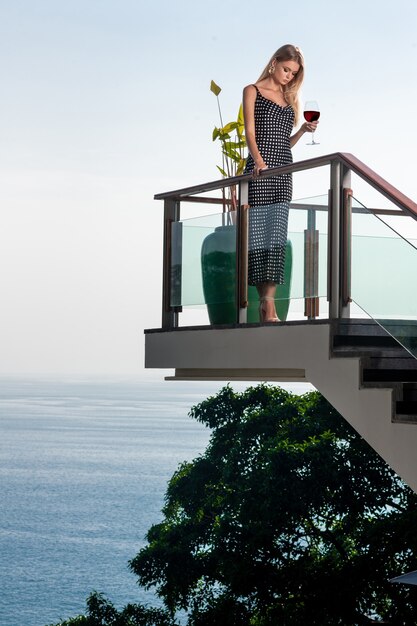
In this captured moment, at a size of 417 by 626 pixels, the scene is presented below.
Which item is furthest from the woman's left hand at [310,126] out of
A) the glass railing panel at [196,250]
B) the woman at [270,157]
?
the glass railing panel at [196,250]

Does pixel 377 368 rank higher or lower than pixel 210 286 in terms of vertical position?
lower

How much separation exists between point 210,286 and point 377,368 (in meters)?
1.64

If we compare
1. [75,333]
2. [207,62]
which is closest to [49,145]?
[207,62]

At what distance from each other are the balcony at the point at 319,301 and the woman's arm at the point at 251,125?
5.7 inches

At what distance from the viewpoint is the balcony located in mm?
5453

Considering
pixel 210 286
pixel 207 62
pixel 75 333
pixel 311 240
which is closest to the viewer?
pixel 311 240

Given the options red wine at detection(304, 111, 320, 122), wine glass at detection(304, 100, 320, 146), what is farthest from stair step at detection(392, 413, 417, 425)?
red wine at detection(304, 111, 320, 122)

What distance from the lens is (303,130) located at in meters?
6.95

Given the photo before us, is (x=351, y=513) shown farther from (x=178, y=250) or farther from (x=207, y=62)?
(x=207, y=62)

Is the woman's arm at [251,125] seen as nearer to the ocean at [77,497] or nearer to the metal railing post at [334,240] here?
the metal railing post at [334,240]

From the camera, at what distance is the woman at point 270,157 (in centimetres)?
655

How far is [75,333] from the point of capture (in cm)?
9825

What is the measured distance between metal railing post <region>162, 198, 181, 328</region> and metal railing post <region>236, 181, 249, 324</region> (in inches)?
27.9

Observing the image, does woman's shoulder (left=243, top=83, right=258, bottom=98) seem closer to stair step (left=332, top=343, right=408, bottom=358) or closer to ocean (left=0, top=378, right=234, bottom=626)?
stair step (left=332, top=343, right=408, bottom=358)
